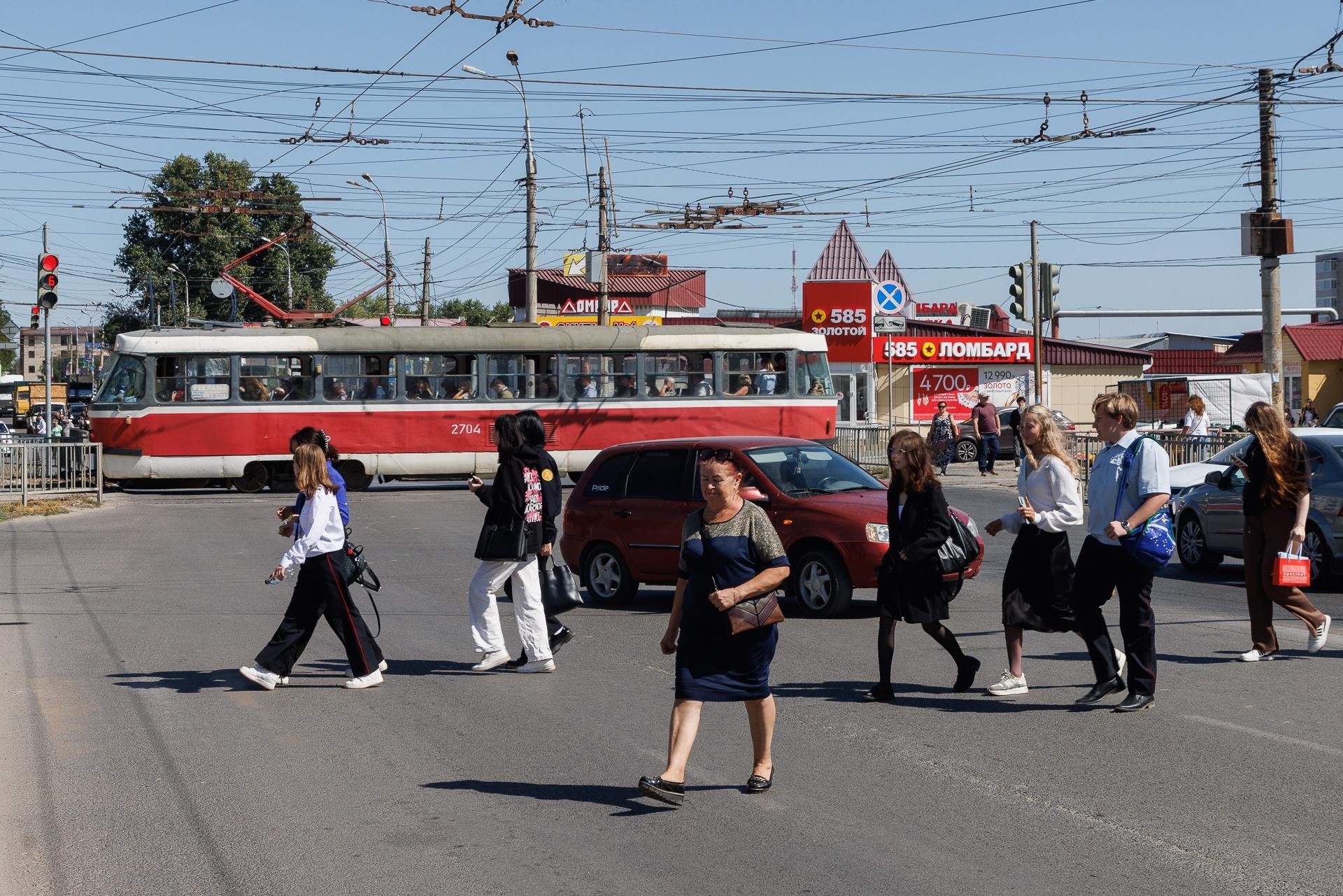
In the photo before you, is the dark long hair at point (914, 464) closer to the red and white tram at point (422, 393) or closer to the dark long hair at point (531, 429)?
the dark long hair at point (531, 429)

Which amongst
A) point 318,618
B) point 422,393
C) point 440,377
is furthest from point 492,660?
point 440,377

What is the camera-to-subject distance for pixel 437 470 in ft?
98.7

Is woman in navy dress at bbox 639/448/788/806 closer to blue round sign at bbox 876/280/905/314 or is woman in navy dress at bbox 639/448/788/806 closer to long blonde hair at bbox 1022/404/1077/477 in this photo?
long blonde hair at bbox 1022/404/1077/477

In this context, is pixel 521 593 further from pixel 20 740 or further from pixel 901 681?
pixel 20 740

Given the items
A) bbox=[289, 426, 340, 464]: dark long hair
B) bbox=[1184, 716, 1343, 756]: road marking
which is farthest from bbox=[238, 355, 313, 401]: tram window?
bbox=[1184, 716, 1343, 756]: road marking

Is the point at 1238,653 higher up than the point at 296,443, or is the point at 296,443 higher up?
the point at 296,443

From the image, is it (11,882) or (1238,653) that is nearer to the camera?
(11,882)

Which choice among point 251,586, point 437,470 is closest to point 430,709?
point 251,586

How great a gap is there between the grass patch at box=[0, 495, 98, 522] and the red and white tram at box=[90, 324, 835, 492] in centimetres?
251

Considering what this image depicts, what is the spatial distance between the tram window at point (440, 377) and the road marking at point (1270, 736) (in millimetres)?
23356

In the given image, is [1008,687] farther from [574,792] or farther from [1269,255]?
[1269,255]

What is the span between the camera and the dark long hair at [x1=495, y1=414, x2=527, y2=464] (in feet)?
30.5

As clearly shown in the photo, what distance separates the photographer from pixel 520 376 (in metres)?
30.5

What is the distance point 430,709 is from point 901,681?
2848 mm
